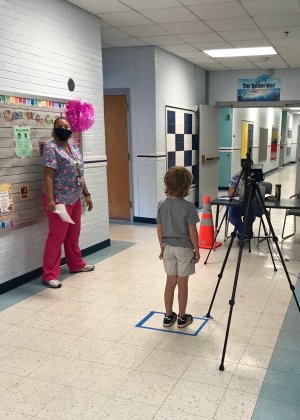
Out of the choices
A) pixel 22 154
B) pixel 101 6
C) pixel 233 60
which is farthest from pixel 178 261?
pixel 233 60

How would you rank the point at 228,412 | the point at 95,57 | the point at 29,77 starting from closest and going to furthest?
the point at 228,412
the point at 29,77
the point at 95,57

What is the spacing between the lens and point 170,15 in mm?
4801

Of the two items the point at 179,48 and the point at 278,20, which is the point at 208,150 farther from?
the point at 278,20

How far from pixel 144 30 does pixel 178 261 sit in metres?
3.69

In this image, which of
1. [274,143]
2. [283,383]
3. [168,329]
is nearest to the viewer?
[283,383]

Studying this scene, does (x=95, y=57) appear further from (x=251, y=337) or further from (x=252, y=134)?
(x=252, y=134)

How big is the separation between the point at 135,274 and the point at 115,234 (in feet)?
6.17

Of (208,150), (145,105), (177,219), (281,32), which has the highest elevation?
(281,32)

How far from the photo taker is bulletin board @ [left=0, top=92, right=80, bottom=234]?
145 inches

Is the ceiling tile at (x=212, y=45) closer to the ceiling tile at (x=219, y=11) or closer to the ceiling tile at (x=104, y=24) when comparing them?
the ceiling tile at (x=219, y=11)

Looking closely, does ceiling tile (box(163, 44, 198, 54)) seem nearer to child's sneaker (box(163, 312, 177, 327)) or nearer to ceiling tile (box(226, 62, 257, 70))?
ceiling tile (box(226, 62, 257, 70))

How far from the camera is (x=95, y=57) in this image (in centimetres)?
500

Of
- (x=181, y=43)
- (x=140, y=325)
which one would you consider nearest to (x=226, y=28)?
(x=181, y=43)

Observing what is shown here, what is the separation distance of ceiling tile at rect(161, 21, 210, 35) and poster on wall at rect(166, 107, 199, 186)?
1.55 m
